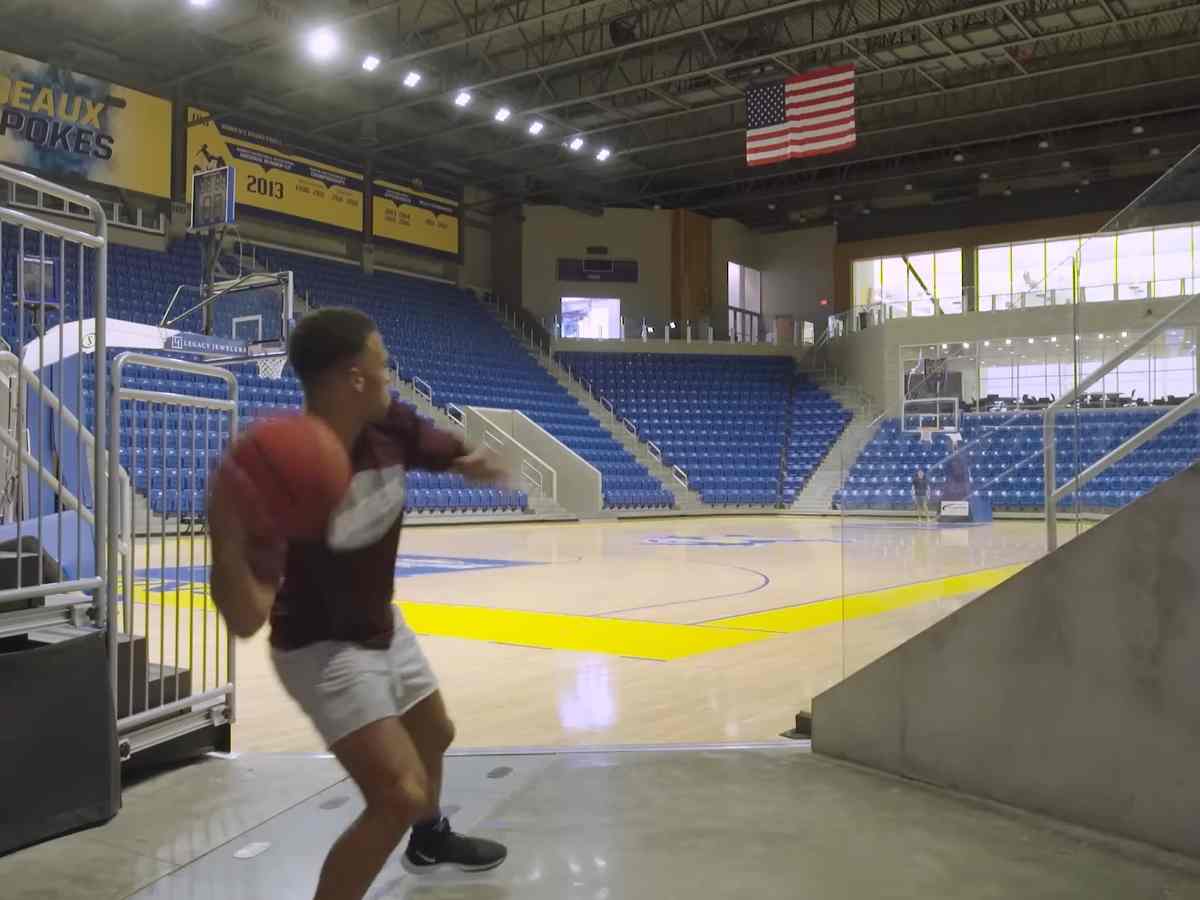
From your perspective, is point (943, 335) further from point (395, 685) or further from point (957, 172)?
point (395, 685)

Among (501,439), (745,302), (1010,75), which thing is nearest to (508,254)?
(745,302)

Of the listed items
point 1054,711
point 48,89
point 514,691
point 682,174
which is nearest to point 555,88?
point 682,174

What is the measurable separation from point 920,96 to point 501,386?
1099cm

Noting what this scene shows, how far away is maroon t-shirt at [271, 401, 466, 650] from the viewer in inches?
79.8

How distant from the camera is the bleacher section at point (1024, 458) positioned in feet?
11.4

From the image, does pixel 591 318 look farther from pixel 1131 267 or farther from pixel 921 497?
pixel 1131 267

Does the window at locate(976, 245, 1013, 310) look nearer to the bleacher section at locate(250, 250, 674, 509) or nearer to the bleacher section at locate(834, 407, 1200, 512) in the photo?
the bleacher section at locate(250, 250, 674, 509)

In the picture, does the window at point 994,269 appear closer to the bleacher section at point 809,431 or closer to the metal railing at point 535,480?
the bleacher section at point 809,431

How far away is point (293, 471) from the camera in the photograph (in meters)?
1.90

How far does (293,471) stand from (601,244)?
27455 mm

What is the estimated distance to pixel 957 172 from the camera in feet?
87.5

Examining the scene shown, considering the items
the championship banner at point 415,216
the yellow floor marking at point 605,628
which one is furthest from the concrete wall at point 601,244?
the yellow floor marking at point 605,628

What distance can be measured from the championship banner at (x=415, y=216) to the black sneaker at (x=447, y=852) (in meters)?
24.0

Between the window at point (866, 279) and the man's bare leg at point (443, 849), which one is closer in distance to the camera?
the man's bare leg at point (443, 849)
